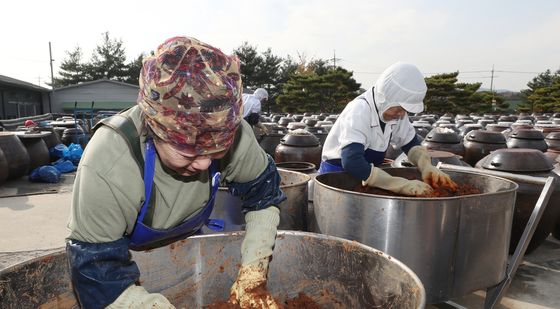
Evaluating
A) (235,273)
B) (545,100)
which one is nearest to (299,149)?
(235,273)

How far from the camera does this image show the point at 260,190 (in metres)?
1.69

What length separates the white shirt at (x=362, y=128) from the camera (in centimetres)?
271

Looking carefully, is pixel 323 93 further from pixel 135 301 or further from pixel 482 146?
pixel 135 301

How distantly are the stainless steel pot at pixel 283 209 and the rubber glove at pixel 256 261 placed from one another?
799mm

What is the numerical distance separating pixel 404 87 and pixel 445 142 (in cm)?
410

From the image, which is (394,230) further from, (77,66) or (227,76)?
(77,66)

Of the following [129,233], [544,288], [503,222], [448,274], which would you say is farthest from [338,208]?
[544,288]

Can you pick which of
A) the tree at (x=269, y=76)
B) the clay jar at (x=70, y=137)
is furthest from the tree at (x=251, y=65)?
the clay jar at (x=70, y=137)

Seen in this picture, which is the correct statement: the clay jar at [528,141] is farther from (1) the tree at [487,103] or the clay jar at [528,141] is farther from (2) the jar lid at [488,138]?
(1) the tree at [487,103]

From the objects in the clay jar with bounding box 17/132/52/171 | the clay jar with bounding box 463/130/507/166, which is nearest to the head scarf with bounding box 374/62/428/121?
the clay jar with bounding box 463/130/507/166

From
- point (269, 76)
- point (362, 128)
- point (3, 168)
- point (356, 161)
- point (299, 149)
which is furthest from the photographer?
point (269, 76)

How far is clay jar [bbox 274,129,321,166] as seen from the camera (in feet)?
18.6

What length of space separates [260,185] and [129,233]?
556 mm

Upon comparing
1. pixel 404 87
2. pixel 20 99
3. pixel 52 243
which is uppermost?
pixel 20 99
